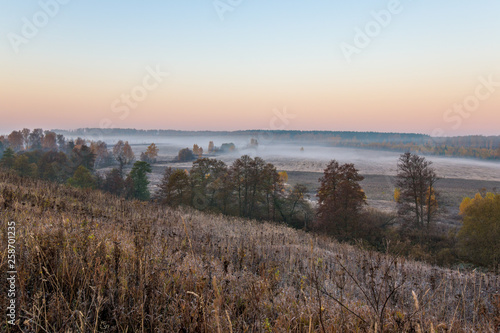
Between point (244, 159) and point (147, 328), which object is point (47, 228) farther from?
point (244, 159)

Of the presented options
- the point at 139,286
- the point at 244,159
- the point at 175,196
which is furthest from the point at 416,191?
the point at 139,286

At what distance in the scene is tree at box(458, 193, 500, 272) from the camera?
23.1 m

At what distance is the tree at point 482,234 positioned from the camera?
23.1 meters

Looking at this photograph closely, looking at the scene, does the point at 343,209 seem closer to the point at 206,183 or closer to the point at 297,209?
the point at 297,209

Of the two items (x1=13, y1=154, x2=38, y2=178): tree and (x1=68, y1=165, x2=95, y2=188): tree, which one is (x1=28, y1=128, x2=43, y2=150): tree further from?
(x1=68, y1=165, x2=95, y2=188): tree

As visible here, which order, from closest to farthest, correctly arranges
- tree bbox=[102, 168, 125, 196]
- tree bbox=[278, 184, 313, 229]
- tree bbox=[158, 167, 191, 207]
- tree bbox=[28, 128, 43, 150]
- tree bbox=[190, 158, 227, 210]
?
1. tree bbox=[278, 184, 313, 229]
2. tree bbox=[190, 158, 227, 210]
3. tree bbox=[158, 167, 191, 207]
4. tree bbox=[102, 168, 125, 196]
5. tree bbox=[28, 128, 43, 150]

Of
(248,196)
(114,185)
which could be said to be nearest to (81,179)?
(114,185)

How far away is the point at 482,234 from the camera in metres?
24.3

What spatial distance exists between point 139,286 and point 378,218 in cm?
3827

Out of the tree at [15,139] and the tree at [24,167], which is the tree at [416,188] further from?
the tree at [15,139]

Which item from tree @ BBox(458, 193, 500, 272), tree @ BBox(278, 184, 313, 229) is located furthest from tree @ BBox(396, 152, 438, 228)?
tree @ BBox(278, 184, 313, 229)

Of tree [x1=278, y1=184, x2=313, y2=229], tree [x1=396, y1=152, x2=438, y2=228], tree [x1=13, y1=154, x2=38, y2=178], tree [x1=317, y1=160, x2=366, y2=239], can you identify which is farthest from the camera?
tree [x1=13, y1=154, x2=38, y2=178]

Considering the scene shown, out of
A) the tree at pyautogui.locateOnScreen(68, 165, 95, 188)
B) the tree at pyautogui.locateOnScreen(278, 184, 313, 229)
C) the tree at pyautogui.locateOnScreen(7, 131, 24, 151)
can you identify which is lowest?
the tree at pyautogui.locateOnScreen(278, 184, 313, 229)

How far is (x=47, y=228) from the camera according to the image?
4.61 metres
